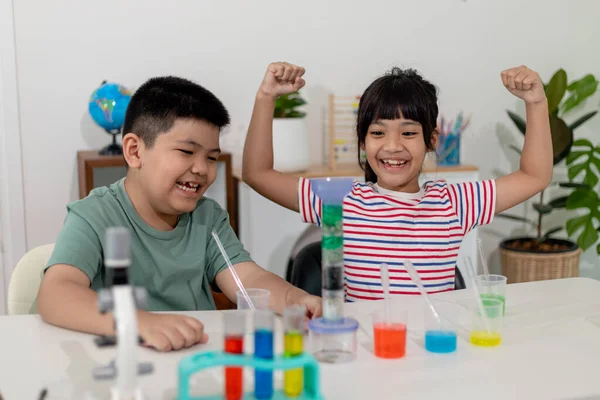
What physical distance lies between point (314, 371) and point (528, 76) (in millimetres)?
1059

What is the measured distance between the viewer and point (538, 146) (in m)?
1.80

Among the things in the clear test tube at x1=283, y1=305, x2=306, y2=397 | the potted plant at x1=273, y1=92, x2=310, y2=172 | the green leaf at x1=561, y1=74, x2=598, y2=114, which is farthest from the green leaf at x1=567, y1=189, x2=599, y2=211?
the clear test tube at x1=283, y1=305, x2=306, y2=397

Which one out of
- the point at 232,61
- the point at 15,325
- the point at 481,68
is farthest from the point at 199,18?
the point at 15,325

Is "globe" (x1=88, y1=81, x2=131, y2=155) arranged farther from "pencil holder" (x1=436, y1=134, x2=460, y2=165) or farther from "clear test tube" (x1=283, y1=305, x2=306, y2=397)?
"clear test tube" (x1=283, y1=305, x2=306, y2=397)

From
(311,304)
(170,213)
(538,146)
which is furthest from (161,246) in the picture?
(538,146)

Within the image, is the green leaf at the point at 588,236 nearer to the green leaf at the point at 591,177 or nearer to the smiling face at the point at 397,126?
the green leaf at the point at 591,177

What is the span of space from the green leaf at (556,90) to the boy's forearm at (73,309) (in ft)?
7.99

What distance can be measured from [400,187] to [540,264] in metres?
1.59

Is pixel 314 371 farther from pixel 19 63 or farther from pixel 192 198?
pixel 19 63

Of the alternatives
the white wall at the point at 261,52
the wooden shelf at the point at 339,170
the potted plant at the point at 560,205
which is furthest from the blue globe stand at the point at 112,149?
the potted plant at the point at 560,205

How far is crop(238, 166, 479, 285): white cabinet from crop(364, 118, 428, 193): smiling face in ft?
3.69

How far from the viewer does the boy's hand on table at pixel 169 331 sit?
1.15 metres

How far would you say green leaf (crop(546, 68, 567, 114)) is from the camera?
3.17 meters

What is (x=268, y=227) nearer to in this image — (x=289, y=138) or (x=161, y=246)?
(x=289, y=138)
